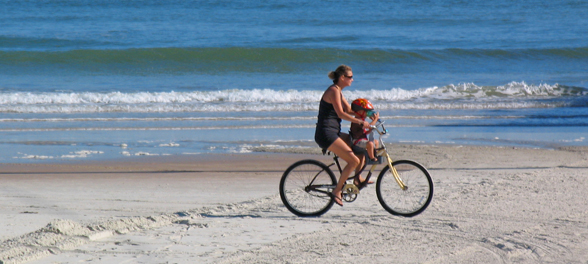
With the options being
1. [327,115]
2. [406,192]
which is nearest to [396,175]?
[406,192]

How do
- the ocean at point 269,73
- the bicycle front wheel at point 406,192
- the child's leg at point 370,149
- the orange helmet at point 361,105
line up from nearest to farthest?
the orange helmet at point 361,105 < the child's leg at point 370,149 < the bicycle front wheel at point 406,192 < the ocean at point 269,73

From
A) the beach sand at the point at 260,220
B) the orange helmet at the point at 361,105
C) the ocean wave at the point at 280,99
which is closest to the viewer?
the beach sand at the point at 260,220

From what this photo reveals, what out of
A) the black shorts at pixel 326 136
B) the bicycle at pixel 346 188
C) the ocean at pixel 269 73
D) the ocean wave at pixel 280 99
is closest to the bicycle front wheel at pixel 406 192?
the bicycle at pixel 346 188

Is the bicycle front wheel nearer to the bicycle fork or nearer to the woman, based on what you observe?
the bicycle fork

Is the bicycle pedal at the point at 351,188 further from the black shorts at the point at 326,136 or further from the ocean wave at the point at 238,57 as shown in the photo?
the ocean wave at the point at 238,57

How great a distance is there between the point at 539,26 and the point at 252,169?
3172cm

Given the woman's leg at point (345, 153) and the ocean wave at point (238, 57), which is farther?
the ocean wave at point (238, 57)

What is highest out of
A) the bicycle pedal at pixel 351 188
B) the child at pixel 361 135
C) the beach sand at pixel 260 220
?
the child at pixel 361 135

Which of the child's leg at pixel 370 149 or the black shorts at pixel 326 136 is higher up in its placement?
the black shorts at pixel 326 136

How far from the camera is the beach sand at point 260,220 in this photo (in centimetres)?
432

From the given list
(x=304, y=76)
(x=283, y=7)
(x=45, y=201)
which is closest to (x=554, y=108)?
(x=304, y=76)

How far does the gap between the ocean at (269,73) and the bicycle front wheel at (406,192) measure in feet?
13.8

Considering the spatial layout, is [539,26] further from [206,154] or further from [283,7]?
[206,154]

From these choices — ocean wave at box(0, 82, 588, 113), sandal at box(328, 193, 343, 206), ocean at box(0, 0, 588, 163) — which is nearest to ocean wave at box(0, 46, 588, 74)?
ocean at box(0, 0, 588, 163)
